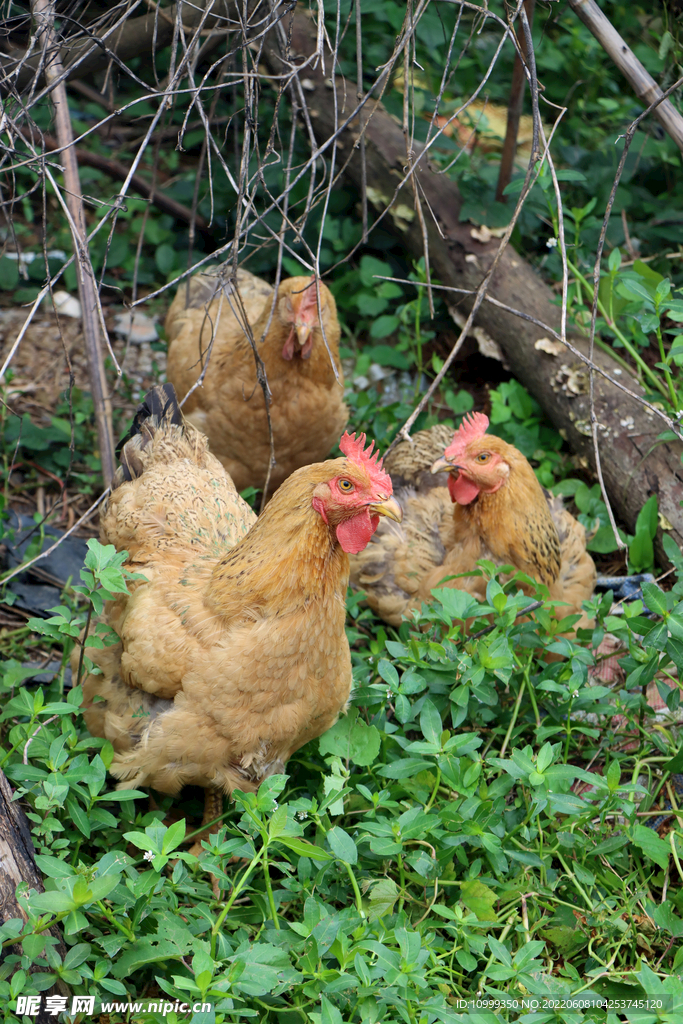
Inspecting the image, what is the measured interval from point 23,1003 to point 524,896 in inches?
52.4

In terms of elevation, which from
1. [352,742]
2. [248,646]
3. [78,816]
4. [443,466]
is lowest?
[78,816]

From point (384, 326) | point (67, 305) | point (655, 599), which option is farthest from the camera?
point (67, 305)

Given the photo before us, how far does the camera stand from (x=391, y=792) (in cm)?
251

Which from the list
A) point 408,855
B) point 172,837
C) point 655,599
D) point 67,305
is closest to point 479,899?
point 408,855

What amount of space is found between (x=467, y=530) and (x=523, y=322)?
1.45 meters

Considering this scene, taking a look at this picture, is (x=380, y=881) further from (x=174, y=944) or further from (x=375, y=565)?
(x=375, y=565)

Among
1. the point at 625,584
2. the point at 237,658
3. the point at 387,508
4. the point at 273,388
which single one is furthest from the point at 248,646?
the point at 625,584

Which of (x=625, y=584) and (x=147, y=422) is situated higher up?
(x=147, y=422)

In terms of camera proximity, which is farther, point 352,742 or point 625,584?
point 625,584

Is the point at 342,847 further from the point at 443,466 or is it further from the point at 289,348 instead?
the point at 289,348

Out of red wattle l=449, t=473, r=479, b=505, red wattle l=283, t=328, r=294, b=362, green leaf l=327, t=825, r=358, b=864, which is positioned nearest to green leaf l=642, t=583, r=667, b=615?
red wattle l=449, t=473, r=479, b=505

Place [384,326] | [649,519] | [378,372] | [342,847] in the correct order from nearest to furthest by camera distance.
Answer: [342,847], [649,519], [384,326], [378,372]

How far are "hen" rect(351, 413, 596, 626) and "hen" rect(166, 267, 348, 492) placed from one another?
0.47 meters

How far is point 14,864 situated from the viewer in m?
1.99
